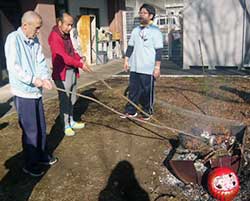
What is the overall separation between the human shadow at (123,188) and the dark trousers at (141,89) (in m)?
1.94

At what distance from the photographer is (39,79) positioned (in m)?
3.45

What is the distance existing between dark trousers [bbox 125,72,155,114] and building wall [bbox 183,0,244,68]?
6.30m

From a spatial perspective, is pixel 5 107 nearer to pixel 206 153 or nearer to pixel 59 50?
pixel 59 50

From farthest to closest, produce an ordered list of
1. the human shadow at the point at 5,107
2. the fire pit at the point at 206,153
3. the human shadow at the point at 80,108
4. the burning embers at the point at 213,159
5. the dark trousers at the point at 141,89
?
the human shadow at the point at 5,107 < the human shadow at the point at 80,108 < the dark trousers at the point at 141,89 < the fire pit at the point at 206,153 < the burning embers at the point at 213,159

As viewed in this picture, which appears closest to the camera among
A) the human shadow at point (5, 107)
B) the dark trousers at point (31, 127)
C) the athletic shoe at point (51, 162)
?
the dark trousers at point (31, 127)

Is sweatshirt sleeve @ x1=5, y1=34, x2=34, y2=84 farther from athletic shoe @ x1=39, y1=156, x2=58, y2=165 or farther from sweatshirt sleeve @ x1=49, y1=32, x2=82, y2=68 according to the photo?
athletic shoe @ x1=39, y1=156, x2=58, y2=165

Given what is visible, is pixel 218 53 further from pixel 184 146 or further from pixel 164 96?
pixel 184 146

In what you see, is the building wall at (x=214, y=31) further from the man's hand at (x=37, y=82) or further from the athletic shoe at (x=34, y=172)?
the man's hand at (x=37, y=82)

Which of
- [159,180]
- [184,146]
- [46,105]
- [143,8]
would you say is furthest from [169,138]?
[46,105]

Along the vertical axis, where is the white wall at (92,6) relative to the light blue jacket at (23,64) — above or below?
above

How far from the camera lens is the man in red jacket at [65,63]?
446cm

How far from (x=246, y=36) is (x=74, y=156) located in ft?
28.0

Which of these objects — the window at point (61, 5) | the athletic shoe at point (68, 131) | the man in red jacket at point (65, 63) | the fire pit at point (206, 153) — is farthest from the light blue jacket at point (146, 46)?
the window at point (61, 5)

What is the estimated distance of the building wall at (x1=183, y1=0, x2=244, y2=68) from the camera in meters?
10.9
